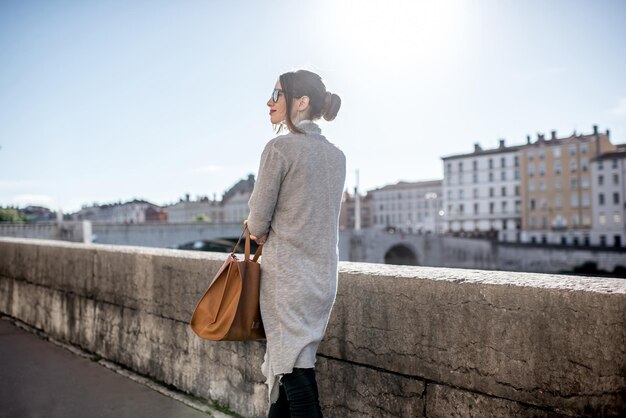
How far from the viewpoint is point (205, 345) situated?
3158mm

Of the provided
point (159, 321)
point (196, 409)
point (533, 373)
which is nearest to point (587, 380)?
point (533, 373)

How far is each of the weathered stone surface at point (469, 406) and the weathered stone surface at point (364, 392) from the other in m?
0.06

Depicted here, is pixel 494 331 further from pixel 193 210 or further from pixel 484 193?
pixel 193 210

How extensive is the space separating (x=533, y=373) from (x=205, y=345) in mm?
2045

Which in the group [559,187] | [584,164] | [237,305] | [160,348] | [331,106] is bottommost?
[160,348]

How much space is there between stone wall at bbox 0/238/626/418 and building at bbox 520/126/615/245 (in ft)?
219

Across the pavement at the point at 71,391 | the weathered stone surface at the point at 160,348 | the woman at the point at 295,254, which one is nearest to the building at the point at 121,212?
the weathered stone surface at the point at 160,348

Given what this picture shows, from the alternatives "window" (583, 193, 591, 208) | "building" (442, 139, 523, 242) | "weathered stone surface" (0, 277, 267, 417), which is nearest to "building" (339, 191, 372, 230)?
"building" (442, 139, 523, 242)

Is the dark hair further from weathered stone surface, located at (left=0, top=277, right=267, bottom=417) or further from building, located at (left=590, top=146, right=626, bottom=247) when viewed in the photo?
building, located at (left=590, top=146, right=626, bottom=247)

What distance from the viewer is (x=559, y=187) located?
2591 inches

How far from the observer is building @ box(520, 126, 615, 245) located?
62.8 metres

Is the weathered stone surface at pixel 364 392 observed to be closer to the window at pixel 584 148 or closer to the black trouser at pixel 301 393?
the black trouser at pixel 301 393

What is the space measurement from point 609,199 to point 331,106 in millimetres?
67489

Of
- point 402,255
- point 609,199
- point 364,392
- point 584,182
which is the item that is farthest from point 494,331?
point 584,182
